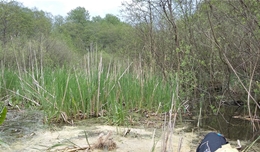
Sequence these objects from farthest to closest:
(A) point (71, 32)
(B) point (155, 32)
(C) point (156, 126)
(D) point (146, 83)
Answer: (A) point (71, 32), (B) point (155, 32), (D) point (146, 83), (C) point (156, 126)

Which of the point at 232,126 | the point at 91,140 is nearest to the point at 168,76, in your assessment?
the point at 232,126

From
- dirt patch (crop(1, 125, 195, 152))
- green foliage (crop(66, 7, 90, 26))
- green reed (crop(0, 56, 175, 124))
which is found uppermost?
green foliage (crop(66, 7, 90, 26))

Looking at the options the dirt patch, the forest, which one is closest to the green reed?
the forest

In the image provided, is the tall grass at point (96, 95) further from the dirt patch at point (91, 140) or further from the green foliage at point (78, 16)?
the green foliage at point (78, 16)

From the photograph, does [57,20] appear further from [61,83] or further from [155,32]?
[61,83]

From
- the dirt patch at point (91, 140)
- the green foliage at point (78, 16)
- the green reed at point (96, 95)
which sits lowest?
the dirt patch at point (91, 140)

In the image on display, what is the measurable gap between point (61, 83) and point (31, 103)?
4.54 ft

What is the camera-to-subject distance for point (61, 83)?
430cm

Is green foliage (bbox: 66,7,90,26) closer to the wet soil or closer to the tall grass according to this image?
the tall grass

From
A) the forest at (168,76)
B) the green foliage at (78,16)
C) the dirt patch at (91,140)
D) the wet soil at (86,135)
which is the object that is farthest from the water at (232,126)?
the green foliage at (78,16)

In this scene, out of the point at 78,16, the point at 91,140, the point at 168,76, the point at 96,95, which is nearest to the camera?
the point at 91,140

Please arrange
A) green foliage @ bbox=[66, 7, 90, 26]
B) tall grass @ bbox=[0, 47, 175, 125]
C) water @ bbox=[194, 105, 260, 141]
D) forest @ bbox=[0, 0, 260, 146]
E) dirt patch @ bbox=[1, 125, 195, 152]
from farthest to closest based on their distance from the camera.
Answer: green foliage @ bbox=[66, 7, 90, 26] < forest @ bbox=[0, 0, 260, 146] < tall grass @ bbox=[0, 47, 175, 125] < water @ bbox=[194, 105, 260, 141] < dirt patch @ bbox=[1, 125, 195, 152]

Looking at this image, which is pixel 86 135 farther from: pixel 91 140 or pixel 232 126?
pixel 232 126

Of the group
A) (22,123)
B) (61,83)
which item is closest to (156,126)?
(61,83)
